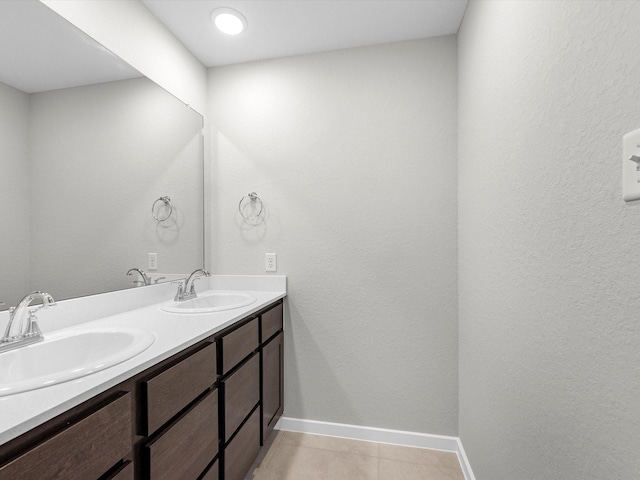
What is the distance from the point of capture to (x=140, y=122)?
1.64m

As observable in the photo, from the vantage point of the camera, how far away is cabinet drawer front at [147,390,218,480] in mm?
915

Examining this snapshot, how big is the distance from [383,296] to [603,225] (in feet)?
4.46

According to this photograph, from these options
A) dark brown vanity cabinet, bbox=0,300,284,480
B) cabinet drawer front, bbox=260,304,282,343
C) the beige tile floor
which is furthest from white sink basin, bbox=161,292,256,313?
the beige tile floor

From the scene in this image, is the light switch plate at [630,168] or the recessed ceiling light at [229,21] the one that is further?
the recessed ceiling light at [229,21]

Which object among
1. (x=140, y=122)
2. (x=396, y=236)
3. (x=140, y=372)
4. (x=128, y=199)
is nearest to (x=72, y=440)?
(x=140, y=372)

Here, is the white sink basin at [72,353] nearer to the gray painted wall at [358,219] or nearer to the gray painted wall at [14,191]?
the gray painted wall at [14,191]

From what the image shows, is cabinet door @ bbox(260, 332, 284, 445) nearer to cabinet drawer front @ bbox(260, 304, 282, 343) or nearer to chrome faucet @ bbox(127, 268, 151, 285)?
cabinet drawer front @ bbox(260, 304, 282, 343)

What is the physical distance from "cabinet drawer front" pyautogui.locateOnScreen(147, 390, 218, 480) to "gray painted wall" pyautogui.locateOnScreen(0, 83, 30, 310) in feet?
2.38

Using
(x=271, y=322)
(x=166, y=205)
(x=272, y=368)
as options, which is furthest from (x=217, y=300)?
(x=166, y=205)

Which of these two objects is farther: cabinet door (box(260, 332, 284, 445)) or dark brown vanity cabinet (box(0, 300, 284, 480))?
cabinet door (box(260, 332, 284, 445))

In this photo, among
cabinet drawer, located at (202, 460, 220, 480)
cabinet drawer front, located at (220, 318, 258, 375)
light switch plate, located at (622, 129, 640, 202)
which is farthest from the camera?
cabinet drawer front, located at (220, 318, 258, 375)

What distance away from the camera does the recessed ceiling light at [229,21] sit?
1654mm

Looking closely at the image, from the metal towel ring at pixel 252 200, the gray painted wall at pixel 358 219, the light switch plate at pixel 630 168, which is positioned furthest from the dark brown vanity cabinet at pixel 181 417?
the light switch plate at pixel 630 168

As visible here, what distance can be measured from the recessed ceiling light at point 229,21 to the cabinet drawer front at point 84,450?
5.92 ft
